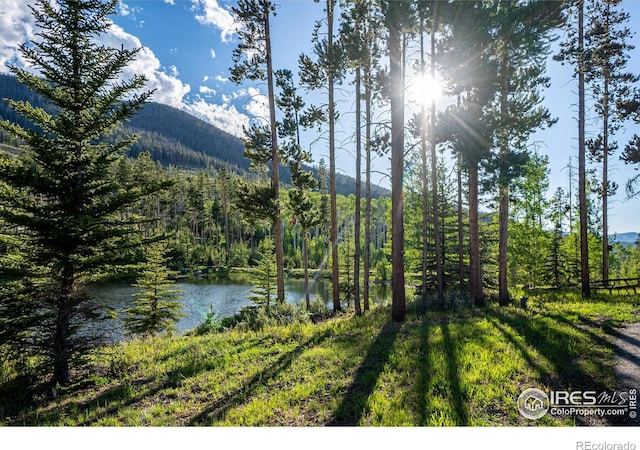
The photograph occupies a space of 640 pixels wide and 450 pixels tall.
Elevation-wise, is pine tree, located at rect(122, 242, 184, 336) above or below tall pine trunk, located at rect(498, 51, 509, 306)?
below

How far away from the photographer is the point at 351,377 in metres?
5.92

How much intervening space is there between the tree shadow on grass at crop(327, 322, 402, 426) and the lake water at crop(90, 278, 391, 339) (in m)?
14.8

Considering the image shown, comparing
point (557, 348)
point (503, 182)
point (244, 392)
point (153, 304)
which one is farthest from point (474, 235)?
point (153, 304)

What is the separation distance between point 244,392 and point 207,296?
3385cm

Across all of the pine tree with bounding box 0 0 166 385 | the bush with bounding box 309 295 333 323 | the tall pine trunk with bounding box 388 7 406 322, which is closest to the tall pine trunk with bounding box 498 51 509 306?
the tall pine trunk with bounding box 388 7 406 322

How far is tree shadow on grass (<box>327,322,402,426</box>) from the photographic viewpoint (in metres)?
4.59

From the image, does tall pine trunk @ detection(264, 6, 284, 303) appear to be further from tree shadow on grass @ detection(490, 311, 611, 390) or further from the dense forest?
tree shadow on grass @ detection(490, 311, 611, 390)

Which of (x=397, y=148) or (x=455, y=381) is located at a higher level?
(x=397, y=148)

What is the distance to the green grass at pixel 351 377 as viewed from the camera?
15.5 ft

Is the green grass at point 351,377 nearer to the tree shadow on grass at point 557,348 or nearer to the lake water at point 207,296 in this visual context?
the tree shadow on grass at point 557,348

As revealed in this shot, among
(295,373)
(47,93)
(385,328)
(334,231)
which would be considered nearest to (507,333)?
(385,328)

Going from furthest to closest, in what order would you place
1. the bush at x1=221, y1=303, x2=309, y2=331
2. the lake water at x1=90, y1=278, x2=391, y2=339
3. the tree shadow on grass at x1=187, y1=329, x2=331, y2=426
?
1. the lake water at x1=90, y1=278, x2=391, y2=339
2. the bush at x1=221, y1=303, x2=309, y2=331
3. the tree shadow on grass at x1=187, y1=329, x2=331, y2=426

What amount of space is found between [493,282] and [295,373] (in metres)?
21.0

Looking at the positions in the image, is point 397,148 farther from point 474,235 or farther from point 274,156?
point 274,156
